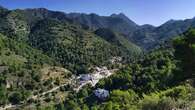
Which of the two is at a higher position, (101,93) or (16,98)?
(101,93)

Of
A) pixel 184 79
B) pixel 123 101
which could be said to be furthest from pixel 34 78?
pixel 184 79

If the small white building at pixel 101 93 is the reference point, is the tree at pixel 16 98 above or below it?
below

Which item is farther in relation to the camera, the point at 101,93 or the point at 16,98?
the point at 16,98

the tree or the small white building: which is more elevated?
the small white building

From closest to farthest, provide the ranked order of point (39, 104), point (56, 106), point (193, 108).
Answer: point (193, 108) → point (56, 106) → point (39, 104)

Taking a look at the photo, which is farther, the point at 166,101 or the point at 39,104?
the point at 39,104

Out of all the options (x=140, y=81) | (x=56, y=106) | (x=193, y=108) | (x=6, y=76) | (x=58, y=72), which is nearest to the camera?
(x=193, y=108)

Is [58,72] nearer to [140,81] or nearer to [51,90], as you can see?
[51,90]

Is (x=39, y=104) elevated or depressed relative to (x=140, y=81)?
depressed

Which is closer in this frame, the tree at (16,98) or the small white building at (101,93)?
the small white building at (101,93)

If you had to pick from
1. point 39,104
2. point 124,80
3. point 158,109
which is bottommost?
point 39,104

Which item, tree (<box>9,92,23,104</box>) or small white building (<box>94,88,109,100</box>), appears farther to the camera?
tree (<box>9,92,23,104</box>)
